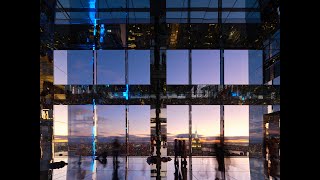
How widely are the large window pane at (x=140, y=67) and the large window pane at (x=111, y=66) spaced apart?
1.67 ft

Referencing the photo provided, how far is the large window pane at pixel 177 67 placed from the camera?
13781mm

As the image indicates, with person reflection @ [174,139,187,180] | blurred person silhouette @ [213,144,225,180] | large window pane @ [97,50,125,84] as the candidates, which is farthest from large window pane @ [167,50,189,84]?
blurred person silhouette @ [213,144,225,180]

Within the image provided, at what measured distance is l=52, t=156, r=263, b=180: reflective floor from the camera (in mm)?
12148

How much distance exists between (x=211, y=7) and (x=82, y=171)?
7.45m

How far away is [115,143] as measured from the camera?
14172 millimetres

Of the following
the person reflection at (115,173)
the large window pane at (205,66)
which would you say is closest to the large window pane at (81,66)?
the person reflection at (115,173)

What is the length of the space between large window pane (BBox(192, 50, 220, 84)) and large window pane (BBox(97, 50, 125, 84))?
2778 mm

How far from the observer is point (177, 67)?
1384 cm

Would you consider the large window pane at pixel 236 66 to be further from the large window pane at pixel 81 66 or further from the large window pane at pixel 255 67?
the large window pane at pixel 81 66

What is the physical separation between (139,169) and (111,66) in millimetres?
3972

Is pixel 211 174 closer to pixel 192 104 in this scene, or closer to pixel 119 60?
pixel 192 104

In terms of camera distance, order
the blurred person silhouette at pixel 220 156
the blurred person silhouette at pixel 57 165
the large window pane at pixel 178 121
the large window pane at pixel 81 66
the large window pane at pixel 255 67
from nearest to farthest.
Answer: the blurred person silhouette at pixel 57 165 < the large window pane at pixel 178 121 < the large window pane at pixel 255 67 < the large window pane at pixel 81 66 < the blurred person silhouette at pixel 220 156
